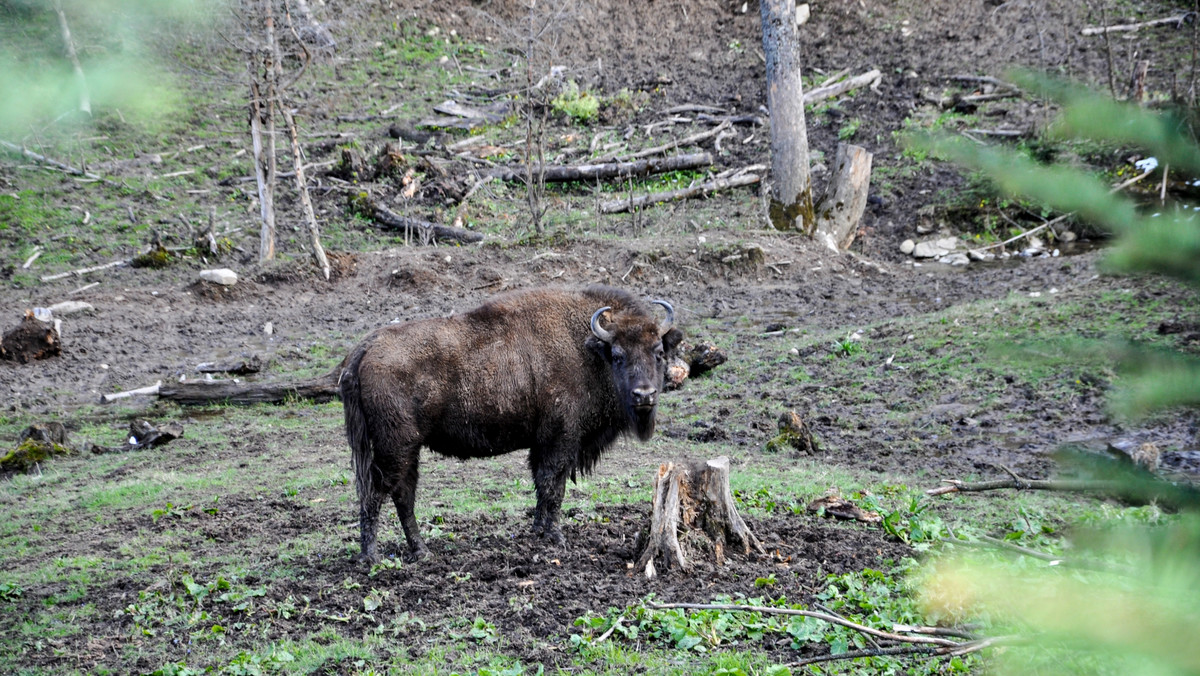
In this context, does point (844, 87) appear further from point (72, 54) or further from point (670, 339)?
point (72, 54)

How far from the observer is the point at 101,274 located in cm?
1783

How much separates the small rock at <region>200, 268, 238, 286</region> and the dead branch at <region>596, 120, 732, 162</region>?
31.6ft

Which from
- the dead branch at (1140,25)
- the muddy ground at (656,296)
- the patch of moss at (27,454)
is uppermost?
the dead branch at (1140,25)

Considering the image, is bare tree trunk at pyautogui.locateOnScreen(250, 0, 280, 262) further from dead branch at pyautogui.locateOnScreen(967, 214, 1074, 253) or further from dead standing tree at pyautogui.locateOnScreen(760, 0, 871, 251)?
dead branch at pyautogui.locateOnScreen(967, 214, 1074, 253)

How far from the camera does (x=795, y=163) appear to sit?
63.0 feet

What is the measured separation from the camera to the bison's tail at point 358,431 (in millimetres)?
7129

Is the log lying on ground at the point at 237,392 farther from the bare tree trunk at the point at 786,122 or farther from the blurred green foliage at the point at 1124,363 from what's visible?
the blurred green foliage at the point at 1124,363

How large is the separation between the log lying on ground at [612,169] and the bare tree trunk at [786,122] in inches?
132

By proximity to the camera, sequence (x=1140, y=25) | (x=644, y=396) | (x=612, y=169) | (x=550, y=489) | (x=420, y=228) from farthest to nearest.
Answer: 1. (x=1140, y=25)
2. (x=612, y=169)
3. (x=420, y=228)
4. (x=550, y=489)
5. (x=644, y=396)

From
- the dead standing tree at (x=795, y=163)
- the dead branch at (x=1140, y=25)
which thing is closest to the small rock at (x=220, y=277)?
the dead standing tree at (x=795, y=163)

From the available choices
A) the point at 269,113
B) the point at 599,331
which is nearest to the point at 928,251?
the point at 599,331

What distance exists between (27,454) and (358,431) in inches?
234

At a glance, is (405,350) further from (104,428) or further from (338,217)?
(338,217)

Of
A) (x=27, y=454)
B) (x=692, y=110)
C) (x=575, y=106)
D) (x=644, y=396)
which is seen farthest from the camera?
(x=575, y=106)
